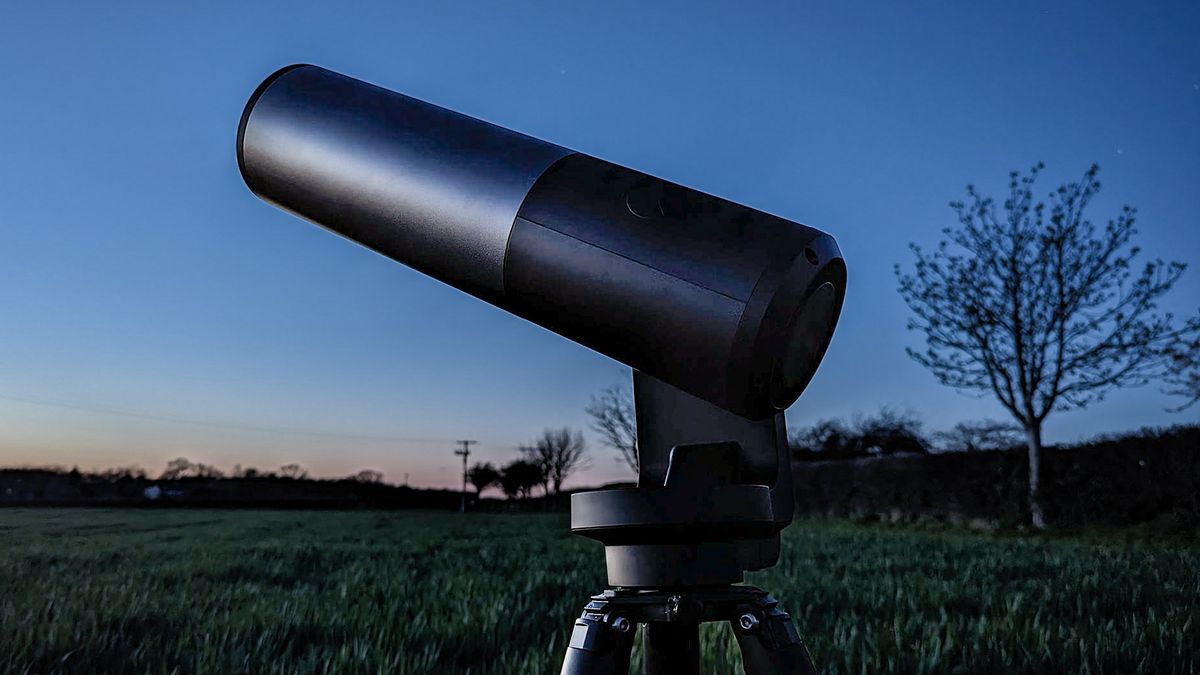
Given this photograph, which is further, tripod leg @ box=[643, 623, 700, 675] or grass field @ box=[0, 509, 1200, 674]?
grass field @ box=[0, 509, 1200, 674]

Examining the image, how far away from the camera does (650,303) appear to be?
49.6 inches

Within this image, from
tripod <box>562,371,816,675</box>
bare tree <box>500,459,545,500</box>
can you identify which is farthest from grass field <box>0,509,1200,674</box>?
bare tree <box>500,459,545,500</box>

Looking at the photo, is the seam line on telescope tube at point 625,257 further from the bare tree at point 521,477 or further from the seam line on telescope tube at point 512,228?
the bare tree at point 521,477

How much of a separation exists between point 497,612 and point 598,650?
8.71ft

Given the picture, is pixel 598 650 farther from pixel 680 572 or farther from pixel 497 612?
pixel 497 612

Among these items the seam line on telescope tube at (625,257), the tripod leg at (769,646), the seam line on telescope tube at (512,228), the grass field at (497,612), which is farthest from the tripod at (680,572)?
the grass field at (497,612)

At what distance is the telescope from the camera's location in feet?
3.95

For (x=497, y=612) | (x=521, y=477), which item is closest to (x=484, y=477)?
(x=521, y=477)

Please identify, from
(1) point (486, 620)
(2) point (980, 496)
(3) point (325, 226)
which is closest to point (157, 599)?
(1) point (486, 620)

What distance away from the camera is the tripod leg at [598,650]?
1.21 m

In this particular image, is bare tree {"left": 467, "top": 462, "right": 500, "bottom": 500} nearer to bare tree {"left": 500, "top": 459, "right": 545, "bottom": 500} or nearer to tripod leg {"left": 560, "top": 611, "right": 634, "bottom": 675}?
bare tree {"left": 500, "top": 459, "right": 545, "bottom": 500}

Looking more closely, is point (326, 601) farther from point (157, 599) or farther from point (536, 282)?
point (536, 282)

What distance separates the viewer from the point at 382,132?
1.57 meters

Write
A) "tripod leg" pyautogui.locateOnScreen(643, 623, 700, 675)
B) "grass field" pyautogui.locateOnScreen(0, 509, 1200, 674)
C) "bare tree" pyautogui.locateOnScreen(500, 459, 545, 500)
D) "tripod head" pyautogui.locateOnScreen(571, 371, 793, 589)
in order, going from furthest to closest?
"bare tree" pyautogui.locateOnScreen(500, 459, 545, 500)
"grass field" pyautogui.locateOnScreen(0, 509, 1200, 674)
"tripod leg" pyautogui.locateOnScreen(643, 623, 700, 675)
"tripod head" pyautogui.locateOnScreen(571, 371, 793, 589)
